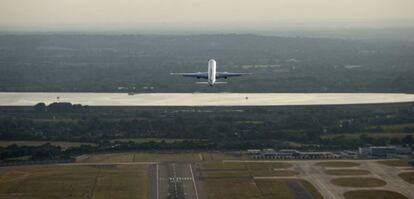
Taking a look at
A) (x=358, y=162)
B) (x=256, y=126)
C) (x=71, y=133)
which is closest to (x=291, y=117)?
(x=256, y=126)

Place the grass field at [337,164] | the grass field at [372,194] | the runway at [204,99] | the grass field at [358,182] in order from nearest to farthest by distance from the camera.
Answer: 1. the grass field at [372,194]
2. the grass field at [358,182]
3. the grass field at [337,164]
4. the runway at [204,99]

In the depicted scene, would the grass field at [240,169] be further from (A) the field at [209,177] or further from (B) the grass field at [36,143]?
(B) the grass field at [36,143]

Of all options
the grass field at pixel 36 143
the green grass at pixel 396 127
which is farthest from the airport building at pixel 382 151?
the grass field at pixel 36 143

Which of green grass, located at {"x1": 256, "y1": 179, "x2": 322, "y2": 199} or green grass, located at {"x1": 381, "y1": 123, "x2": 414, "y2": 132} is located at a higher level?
green grass, located at {"x1": 381, "y1": 123, "x2": 414, "y2": 132}

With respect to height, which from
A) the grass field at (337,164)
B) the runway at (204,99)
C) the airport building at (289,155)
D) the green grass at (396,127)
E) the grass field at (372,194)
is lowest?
the grass field at (372,194)

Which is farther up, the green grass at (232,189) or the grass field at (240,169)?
the grass field at (240,169)

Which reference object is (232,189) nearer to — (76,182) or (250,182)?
(250,182)

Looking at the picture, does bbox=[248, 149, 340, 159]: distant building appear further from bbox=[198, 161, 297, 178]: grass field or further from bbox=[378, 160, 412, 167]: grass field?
bbox=[378, 160, 412, 167]: grass field

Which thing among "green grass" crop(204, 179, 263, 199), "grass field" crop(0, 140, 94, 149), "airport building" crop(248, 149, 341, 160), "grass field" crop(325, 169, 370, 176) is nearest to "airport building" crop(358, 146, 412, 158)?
"airport building" crop(248, 149, 341, 160)

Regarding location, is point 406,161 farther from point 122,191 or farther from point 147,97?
point 147,97
